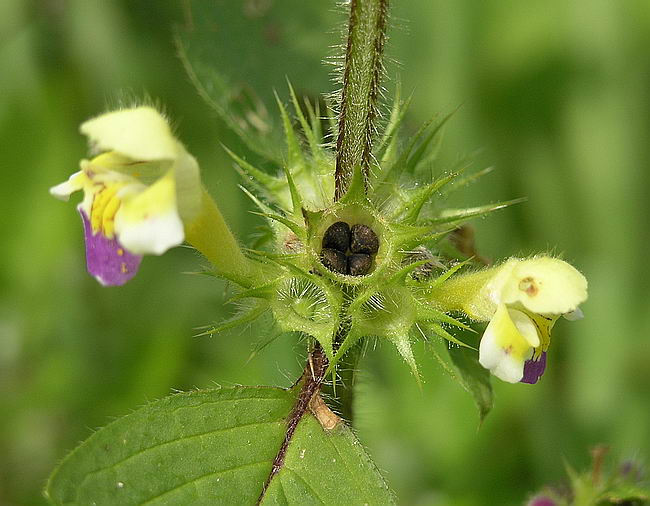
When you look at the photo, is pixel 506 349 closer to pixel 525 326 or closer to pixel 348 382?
pixel 525 326

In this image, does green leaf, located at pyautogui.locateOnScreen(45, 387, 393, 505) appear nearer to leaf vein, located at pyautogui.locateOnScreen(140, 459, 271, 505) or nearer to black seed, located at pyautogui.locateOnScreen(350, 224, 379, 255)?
leaf vein, located at pyautogui.locateOnScreen(140, 459, 271, 505)

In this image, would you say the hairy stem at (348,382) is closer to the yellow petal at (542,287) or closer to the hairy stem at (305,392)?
the hairy stem at (305,392)

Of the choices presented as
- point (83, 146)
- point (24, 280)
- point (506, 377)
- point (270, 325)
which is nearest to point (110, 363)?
point (24, 280)

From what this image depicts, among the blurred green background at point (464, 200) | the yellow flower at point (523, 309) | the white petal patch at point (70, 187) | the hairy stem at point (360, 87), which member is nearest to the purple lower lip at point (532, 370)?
the yellow flower at point (523, 309)

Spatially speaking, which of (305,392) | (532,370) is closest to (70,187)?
(305,392)

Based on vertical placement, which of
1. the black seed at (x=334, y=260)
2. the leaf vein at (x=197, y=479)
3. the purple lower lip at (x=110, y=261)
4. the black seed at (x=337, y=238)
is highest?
the purple lower lip at (x=110, y=261)

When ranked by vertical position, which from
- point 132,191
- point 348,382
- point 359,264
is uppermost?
point 132,191
